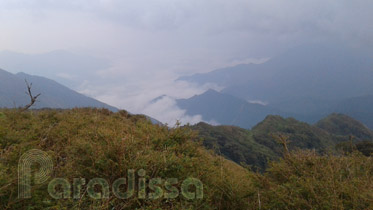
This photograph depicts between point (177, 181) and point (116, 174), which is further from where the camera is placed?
point (177, 181)

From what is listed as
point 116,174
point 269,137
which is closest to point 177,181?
point 116,174

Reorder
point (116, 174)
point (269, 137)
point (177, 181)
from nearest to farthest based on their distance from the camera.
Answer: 1. point (116, 174)
2. point (177, 181)
3. point (269, 137)

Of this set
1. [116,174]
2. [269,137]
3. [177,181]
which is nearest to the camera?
[116,174]

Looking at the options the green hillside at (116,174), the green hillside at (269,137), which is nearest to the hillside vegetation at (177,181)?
the green hillside at (116,174)

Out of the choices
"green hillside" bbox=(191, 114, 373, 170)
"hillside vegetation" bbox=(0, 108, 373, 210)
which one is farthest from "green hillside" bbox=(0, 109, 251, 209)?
"green hillside" bbox=(191, 114, 373, 170)

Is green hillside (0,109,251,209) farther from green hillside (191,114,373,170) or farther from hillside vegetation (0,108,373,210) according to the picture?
green hillside (191,114,373,170)

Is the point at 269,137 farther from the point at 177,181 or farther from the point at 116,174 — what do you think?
the point at 116,174

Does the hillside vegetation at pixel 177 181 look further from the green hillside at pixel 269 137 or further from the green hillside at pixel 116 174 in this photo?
the green hillside at pixel 269 137

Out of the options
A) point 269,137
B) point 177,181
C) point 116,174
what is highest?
point 116,174

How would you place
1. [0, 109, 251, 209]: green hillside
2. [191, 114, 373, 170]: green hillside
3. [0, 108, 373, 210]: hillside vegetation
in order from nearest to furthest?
[0, 109, 251, 209]: green hillside → [0, 108, 373, 210]: hillside vegetation → [191, 114, 373, 170]: green hillside

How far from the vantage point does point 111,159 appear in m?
3.86

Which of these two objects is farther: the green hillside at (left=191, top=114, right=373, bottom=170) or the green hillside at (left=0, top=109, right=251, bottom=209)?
the green hillside at (left=191, top=114, right=373, bottom=170)

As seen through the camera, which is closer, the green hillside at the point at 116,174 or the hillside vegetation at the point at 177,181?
the green hillside at the point at 116,174

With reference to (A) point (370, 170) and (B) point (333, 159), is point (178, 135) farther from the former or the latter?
(A) point (370, 170)
